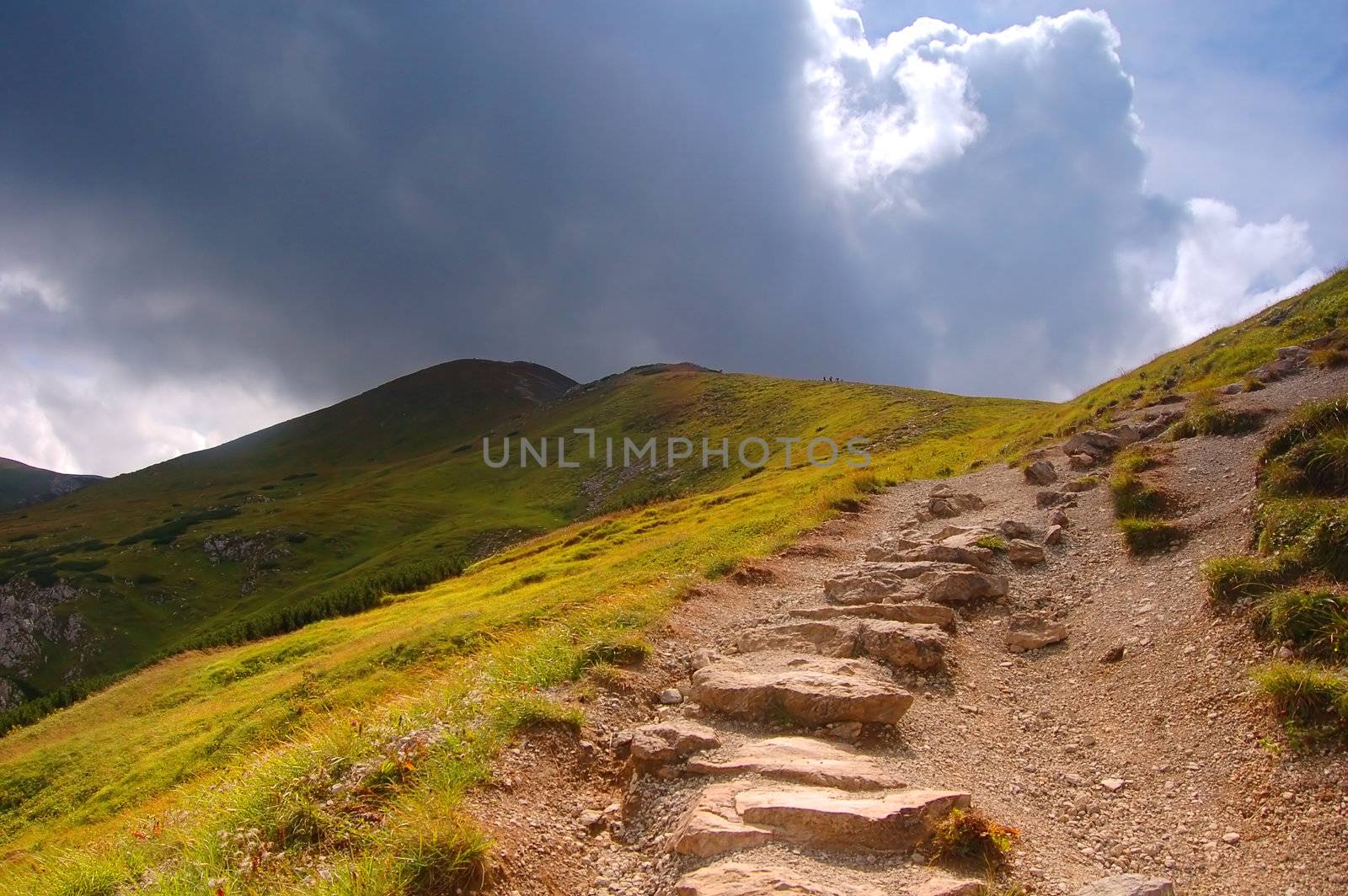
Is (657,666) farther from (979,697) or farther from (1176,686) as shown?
(1176,686)

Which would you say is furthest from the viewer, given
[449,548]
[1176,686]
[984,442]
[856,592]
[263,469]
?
[263,469]

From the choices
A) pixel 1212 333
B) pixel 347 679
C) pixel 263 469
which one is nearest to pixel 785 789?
pixel 347 679

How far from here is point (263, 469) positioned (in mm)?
172875

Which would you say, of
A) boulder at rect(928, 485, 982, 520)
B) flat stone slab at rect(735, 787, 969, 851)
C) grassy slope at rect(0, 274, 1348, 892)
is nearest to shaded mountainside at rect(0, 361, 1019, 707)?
grassy slope at rect(0, 274, 1348, 892)

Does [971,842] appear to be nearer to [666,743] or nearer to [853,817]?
[853,817]

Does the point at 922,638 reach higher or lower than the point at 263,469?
lower

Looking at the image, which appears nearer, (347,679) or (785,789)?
(785,789)

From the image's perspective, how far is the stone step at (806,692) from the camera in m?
9.97

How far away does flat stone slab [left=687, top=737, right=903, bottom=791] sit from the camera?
319 inches

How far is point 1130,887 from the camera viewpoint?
624 centimetres

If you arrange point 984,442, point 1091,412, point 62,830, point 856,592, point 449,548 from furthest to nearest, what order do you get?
point 449,548 < point 984,442 < point 1091,412 < point 62,830 < point 856,592

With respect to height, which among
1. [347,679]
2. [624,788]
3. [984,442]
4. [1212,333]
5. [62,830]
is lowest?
[62,830]

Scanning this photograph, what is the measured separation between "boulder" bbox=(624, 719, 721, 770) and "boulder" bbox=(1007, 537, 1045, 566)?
1114 centimetres

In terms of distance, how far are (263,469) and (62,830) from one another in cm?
16799
